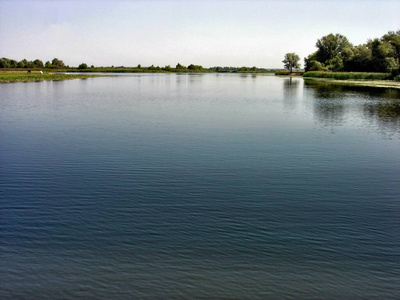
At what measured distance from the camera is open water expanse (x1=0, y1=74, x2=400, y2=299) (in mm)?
8211

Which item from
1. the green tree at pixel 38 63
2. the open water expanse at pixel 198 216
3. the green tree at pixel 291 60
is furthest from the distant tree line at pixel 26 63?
the open water expanse at pixel 198 216

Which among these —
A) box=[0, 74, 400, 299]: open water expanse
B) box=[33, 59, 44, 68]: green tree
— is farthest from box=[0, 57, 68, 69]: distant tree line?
box=[0, 74, 400, 299]: open water expanse

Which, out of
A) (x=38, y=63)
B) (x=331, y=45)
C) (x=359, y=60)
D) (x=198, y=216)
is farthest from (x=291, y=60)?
(x=198, y=216)

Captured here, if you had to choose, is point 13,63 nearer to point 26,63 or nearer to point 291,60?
point 26,63

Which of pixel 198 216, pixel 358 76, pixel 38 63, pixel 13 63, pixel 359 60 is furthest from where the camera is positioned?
pixel 38 63

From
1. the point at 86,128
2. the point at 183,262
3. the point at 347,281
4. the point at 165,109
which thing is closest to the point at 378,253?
the point at 347,281

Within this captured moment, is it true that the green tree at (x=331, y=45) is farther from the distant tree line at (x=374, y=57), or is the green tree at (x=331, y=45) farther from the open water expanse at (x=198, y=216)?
the open water expanse at (x=198, y=216)

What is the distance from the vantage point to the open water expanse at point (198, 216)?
26.9ft

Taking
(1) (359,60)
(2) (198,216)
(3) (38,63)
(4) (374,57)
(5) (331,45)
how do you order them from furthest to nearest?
(3) (38,63) → (5) (331,45) → (1) (359,60) → (4) (374,57) → (2) (198,216)

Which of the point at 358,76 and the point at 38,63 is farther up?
the point at 38,63

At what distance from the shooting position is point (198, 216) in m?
11.7

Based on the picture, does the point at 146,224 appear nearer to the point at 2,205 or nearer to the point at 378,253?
the point at 2,205

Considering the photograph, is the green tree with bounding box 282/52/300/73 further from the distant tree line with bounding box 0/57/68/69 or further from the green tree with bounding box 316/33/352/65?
the distant tree line with bounding box 0/57/68/69

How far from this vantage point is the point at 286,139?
76.3ft
